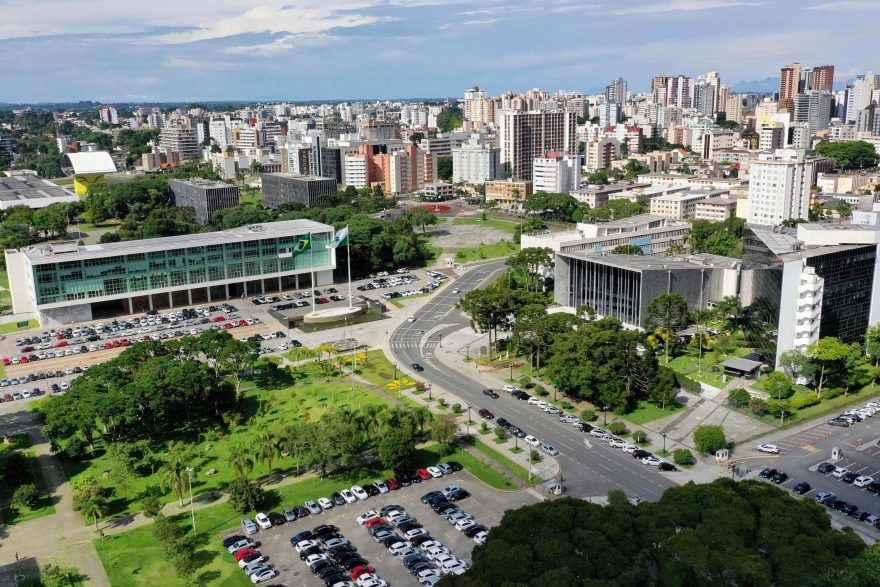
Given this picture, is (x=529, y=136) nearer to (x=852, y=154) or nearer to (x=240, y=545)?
(x=852, y=154)

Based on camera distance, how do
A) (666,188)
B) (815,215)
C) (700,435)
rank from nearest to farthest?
(700,435) → (815,215) → (666,188)

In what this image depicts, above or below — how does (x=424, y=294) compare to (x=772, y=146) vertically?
below

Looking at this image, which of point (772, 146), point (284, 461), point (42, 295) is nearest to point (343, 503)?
point (284, 461)

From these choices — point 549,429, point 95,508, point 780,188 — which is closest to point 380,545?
point 95,508

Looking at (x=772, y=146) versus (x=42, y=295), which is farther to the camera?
(x=772, y=146)

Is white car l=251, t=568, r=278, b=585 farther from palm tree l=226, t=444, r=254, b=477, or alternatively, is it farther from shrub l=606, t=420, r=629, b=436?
shrub l=606, t=420, r=629, b=436

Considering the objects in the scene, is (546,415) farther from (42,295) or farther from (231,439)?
(42,295)

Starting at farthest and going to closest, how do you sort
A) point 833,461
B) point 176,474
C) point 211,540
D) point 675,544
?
point 833,461, point 176,474, point 211,540, point 675,544
